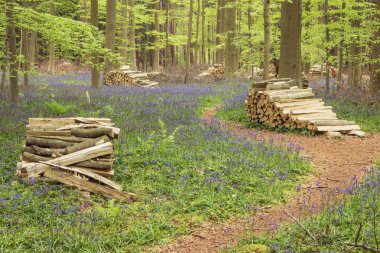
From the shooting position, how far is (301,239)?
476 cm

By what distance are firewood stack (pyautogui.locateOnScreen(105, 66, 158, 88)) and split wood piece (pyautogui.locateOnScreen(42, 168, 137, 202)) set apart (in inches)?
645

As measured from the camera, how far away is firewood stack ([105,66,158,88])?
2302cm

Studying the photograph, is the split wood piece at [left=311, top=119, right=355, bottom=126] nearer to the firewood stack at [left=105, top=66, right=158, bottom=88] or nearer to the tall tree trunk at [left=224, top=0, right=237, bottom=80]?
the firewood stack at [left=105, top=66, right=158, bottom=88]

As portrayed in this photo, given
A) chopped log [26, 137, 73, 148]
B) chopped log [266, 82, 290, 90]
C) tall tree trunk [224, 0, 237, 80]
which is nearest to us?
chopped log [26, 137, 73, 148]

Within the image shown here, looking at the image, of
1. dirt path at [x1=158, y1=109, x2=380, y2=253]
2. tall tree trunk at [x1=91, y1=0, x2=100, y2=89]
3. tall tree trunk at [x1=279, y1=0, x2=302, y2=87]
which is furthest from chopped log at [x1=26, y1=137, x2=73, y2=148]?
tall tree trunk at [x1=279, y1=0, x2=302, y2=87]

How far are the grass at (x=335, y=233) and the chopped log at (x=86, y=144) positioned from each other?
351 centimetres

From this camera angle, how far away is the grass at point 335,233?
176 inches

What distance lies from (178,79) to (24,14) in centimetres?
1883

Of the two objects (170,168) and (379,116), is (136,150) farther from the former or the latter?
(379,116)

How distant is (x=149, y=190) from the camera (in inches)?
270

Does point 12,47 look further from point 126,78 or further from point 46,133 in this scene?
point 126,78

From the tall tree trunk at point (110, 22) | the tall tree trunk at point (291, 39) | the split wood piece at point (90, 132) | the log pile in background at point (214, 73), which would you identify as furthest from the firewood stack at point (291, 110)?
the log pile in background at point (214, 73)

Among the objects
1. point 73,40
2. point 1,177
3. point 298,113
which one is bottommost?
point 1,177

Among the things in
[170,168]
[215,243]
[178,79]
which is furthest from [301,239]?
[178,79]
